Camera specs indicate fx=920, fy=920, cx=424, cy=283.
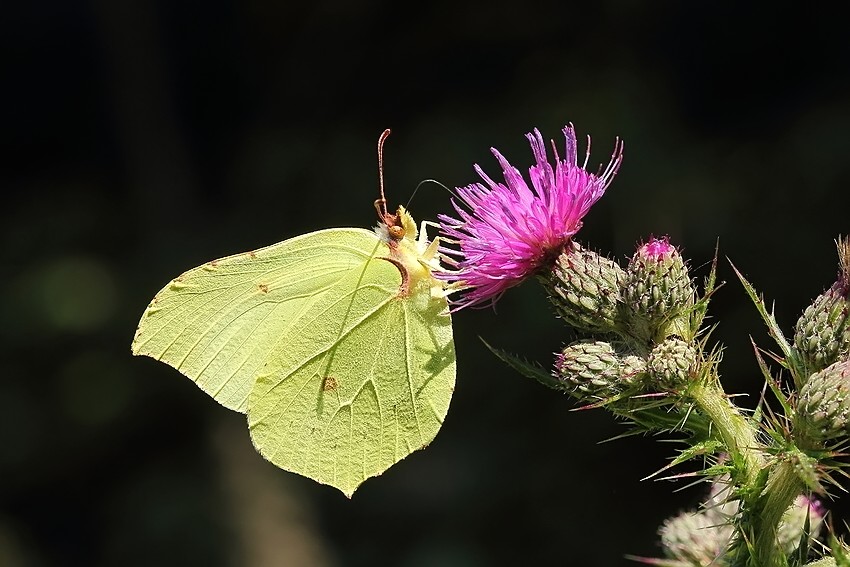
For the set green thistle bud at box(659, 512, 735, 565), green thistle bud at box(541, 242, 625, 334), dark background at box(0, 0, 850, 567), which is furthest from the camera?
dark background at box(0, 0, 850, 567)

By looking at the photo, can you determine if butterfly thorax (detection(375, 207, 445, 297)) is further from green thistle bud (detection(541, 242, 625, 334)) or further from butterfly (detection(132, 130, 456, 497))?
green thistle bud (detection(541, 242, 625, 334))

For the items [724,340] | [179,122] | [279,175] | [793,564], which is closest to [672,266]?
[793,564]

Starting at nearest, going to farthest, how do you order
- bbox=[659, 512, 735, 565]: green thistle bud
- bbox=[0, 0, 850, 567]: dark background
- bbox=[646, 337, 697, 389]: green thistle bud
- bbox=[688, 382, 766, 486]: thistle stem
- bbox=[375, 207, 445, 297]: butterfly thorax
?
bbox=[688, 382, 766, 486]: thistle stem
bbox=[646, 337, 697, 389]: green thistle bud
bbox=[659, 512, 735, 565]: green thistle bud
bbox=[375, 207, 445, 297]: butterfly thorax
bbox=[0, 0, 850, 567]: dark background

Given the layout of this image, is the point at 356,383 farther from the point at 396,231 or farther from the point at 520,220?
the point at 520,220

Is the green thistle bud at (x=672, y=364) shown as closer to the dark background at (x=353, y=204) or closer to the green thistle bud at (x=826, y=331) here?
the green thistle bud at (x=826, y=331)

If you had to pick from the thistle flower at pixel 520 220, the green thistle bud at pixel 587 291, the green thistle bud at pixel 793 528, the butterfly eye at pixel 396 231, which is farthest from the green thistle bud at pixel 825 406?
the butterfly eye at pixel 396 231

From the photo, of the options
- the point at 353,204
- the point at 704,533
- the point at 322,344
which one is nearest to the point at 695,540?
the point at 704,533

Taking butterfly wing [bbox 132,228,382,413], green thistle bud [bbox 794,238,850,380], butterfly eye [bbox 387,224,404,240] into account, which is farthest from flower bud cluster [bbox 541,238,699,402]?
butterfly wing [bbox 132,228,382,413]
